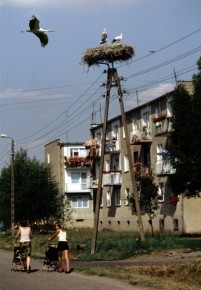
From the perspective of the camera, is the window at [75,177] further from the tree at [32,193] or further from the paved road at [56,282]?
the paved road at [56,282]

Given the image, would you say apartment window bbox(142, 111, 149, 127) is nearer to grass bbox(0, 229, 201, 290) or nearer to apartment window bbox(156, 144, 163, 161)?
apartment window bbox(156, 144, 163, 161)

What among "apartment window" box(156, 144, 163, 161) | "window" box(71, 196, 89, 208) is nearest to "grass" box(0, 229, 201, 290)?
"apartment window" box(156, 144, 163, 161)

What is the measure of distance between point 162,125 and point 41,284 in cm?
3595

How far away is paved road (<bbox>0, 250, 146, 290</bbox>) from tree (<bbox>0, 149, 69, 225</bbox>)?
37644 mm

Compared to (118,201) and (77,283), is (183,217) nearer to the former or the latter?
(118,201)

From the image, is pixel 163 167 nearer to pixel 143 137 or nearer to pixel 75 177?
pixel 143 137

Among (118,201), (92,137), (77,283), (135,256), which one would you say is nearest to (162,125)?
(118,201)

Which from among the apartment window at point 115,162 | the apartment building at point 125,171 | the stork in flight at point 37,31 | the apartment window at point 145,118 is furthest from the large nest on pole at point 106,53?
the apartment window at point 115,162

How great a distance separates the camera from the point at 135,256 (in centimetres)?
2497

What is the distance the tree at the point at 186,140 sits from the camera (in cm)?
3966

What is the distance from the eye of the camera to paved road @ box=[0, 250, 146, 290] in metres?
13.6

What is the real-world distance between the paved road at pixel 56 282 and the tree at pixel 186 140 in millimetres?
22603

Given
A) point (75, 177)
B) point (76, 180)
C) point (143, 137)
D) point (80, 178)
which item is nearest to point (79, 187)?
point (76, 180)

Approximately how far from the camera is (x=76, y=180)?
255ft
